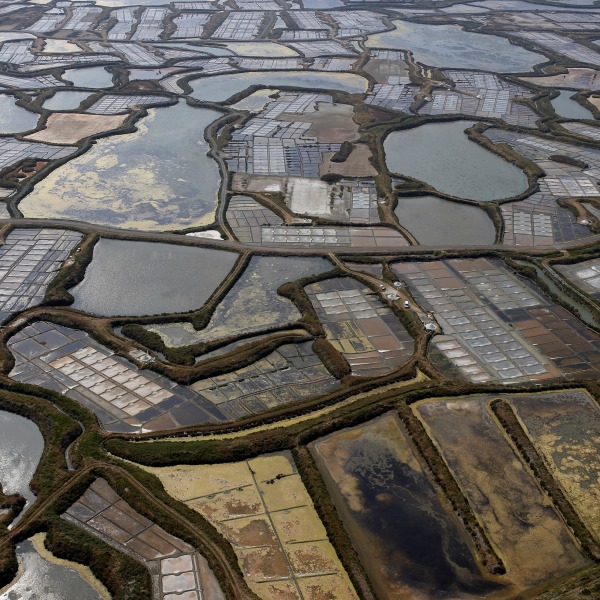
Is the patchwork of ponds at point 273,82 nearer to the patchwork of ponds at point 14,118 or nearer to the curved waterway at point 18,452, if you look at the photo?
the patchwork of ponds at point 14,118

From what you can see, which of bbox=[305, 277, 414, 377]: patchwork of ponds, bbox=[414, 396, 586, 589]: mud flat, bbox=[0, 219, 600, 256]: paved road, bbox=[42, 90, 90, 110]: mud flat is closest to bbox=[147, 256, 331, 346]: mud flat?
bbox=[0, 219, 600, 256]: paved road

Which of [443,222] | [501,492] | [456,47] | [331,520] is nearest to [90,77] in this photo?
[443,222]

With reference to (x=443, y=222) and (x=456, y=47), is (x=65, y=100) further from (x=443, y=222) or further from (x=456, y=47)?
(x=456, y=47)

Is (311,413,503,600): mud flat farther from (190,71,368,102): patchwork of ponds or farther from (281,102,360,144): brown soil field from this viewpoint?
(190,71,368,102): patchwork of ponds

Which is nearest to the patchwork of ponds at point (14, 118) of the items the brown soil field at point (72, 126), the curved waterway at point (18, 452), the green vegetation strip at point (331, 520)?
the brown soil field at point (72, 126)

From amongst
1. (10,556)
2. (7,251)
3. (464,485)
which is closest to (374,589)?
(464,485)

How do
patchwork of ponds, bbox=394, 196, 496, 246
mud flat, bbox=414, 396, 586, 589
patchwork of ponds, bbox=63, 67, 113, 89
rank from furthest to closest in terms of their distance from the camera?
patchwork of ponds, bbox=63, 67, 113, 89 → patchwork of ponds, bbox=394, 196, 496, 246 → mud flat, bbox=414, 396, 586, 589
